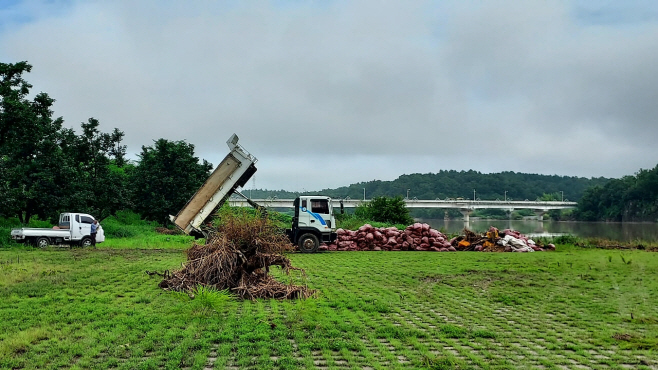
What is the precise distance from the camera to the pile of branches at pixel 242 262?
9.88 m

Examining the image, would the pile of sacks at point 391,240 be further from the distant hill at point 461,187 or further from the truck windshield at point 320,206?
the distant hill at point 461,187

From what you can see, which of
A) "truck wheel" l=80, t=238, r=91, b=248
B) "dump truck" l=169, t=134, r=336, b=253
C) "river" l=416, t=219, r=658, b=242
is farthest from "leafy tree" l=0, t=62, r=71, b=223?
"river" l=416, t=219, r=658, b=242

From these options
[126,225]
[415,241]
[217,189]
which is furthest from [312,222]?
[126,225]

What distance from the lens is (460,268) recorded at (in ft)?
51.9

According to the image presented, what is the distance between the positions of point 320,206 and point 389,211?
17474 millimetres

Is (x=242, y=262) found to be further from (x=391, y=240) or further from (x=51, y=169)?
(x=51, y=169)

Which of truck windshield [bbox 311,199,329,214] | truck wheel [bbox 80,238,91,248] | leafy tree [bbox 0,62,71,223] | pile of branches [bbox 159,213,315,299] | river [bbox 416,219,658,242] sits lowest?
river [bbox 416,219,658,242]

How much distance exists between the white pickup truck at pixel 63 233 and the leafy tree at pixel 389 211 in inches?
817

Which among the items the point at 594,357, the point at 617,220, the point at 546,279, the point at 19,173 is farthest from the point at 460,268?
the point at 617,220

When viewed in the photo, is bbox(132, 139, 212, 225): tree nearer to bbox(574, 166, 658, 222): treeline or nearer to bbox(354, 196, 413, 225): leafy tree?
bbox(354, 196, 413, 225): leafy tree

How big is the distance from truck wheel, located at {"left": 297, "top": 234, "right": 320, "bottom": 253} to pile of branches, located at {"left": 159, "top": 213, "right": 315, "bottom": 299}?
38.4ft

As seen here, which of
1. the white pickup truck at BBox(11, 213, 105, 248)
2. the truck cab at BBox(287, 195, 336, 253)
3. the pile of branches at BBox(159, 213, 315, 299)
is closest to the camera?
the pile of branches at BBox(159, 213, 315, 299)

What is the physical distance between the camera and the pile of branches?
988 centimetres

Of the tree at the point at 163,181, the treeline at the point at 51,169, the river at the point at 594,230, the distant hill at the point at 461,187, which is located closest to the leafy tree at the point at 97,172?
the treeline at the point at 51,169
